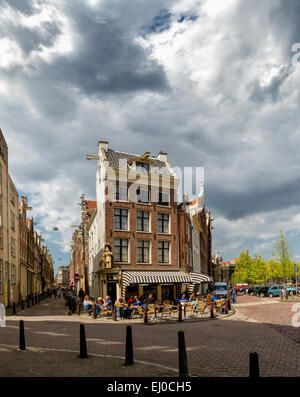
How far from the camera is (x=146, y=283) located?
3006 cm

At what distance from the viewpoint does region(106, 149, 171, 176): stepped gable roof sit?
111 feet

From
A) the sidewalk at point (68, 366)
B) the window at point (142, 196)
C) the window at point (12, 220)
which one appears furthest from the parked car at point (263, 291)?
the sidewalk at point (68, 366)

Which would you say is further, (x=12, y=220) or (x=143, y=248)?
(x=12, y=220)

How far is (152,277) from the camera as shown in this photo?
30.7 m

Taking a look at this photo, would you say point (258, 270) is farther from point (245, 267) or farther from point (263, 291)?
point (263, 291)

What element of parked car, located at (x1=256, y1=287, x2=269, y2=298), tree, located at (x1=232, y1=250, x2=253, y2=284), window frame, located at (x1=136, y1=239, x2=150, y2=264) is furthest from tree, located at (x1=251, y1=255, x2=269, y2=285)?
window frame, located at (x1=136, y1=239, x2=150, y2=264)

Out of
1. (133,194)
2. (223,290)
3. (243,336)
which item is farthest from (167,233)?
(243,336)

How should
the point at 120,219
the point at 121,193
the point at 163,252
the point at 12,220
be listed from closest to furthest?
the point at 120,219 → the point at 121,193 → the point at 163,252 → the point at 12,220

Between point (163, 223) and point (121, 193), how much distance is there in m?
5.11

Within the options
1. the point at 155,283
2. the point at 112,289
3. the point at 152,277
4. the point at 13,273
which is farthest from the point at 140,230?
the point at 13,273

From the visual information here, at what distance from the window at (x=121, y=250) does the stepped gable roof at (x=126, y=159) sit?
687 centimetres

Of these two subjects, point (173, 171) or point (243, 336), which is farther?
point (173, 171)

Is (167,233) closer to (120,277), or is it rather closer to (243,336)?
(120,277)
